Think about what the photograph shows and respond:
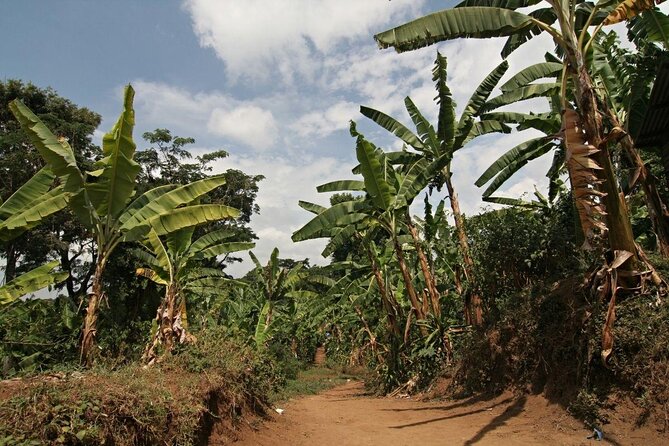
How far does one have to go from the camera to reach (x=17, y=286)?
7.20m

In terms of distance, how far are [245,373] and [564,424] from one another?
4929 millimetres

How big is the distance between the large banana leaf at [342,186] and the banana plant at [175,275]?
2.71 metres

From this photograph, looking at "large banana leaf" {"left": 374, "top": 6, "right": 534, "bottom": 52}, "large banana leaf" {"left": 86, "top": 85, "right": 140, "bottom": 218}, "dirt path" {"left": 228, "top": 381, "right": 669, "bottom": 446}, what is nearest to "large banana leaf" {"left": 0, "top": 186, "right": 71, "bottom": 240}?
"large banana leaf" {"left": 86, "top": 85, "right": 140, "bottom": 218}

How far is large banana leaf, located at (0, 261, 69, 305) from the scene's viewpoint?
22.9 ft

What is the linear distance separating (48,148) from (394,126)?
7.59 metres

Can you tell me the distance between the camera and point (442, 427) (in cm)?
696

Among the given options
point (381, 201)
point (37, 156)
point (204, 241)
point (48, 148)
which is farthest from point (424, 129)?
point (37, 156)

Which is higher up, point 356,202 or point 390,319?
point 356,202

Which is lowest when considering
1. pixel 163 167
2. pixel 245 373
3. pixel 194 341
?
pixel 245 373

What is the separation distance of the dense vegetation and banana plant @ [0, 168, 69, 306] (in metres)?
0.03

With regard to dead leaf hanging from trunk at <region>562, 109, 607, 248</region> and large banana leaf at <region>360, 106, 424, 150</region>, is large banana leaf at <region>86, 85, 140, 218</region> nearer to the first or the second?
large banana leaf at <region>360, 106, 424, 150</region>

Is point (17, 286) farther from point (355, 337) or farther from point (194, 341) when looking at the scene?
point (355, 337)

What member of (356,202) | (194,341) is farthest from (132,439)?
(356,202)

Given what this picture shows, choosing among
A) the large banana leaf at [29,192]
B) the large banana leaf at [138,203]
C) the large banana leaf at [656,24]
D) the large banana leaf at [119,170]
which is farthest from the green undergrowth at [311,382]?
the large banana leaf at [656,24]
